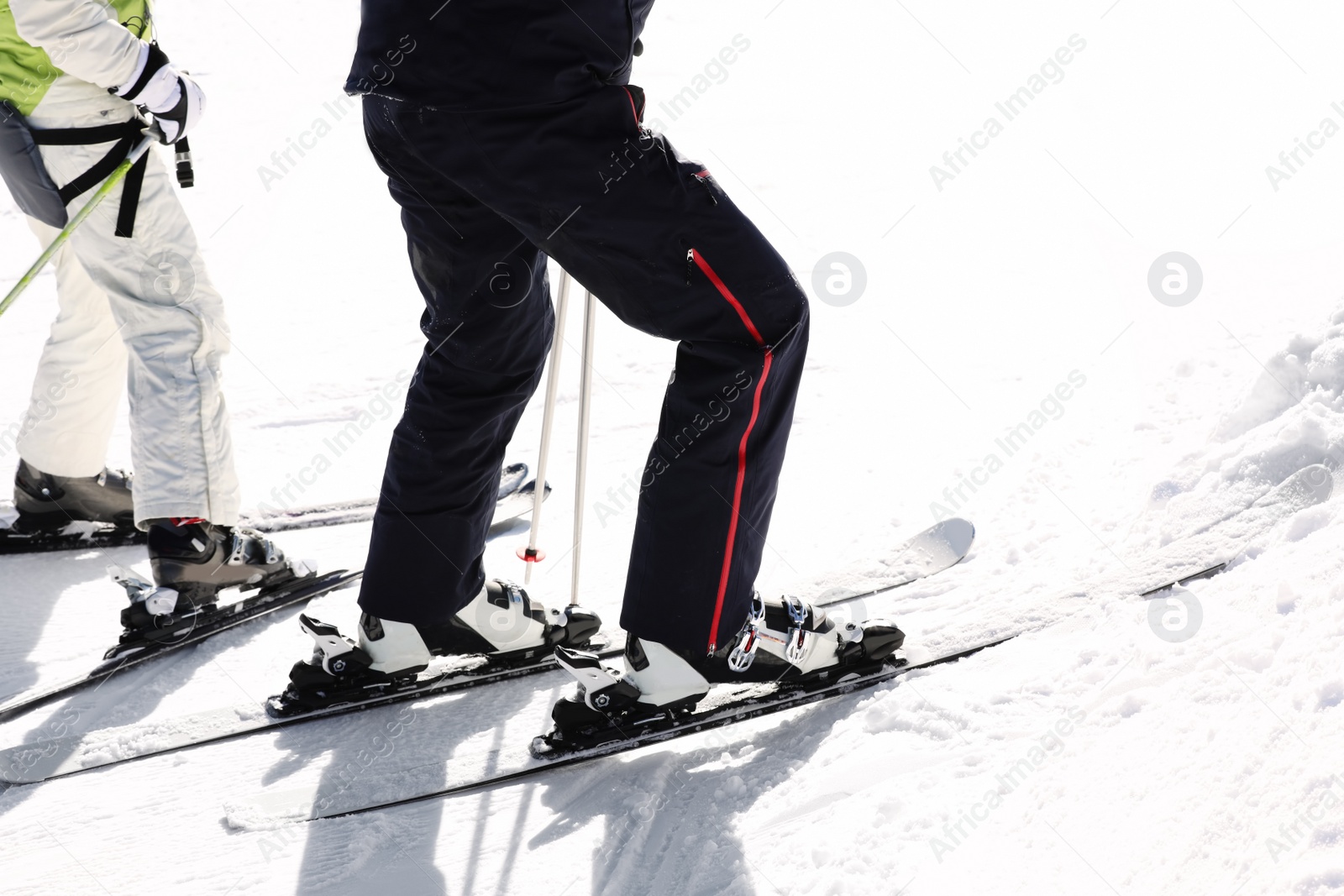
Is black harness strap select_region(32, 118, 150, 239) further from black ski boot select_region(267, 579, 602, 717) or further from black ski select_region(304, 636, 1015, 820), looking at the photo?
black ski select_region(304, 636, 1015, 820)

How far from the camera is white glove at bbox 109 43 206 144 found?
2.66 m

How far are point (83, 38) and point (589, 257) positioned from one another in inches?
56.6

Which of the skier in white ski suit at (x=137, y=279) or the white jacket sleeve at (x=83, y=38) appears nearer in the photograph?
the white jacket sleeve at (x=83, y=38)

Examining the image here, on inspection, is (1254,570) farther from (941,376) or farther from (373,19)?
(373,19)

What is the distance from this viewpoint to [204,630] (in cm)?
295

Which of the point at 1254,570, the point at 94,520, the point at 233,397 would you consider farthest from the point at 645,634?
the point at 233,397

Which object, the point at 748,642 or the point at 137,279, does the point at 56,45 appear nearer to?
the point at 137,279

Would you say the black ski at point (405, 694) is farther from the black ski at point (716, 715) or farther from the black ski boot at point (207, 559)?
the black ski boot at point (207, 559)

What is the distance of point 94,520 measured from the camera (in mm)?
3469

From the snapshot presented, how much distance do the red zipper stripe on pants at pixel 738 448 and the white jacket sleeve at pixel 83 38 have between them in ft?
5.20

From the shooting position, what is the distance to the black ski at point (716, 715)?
89.4 inches

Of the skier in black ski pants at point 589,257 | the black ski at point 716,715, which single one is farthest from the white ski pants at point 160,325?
the black ski at point 716,715

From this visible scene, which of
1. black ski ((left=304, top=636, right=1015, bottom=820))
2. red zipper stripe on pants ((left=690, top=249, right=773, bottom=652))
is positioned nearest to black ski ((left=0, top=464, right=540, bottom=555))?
black ski ((left=304, top=636, right=1015, bottom=820))

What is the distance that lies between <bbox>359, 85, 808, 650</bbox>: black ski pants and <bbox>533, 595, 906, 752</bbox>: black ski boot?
0.31 ft
